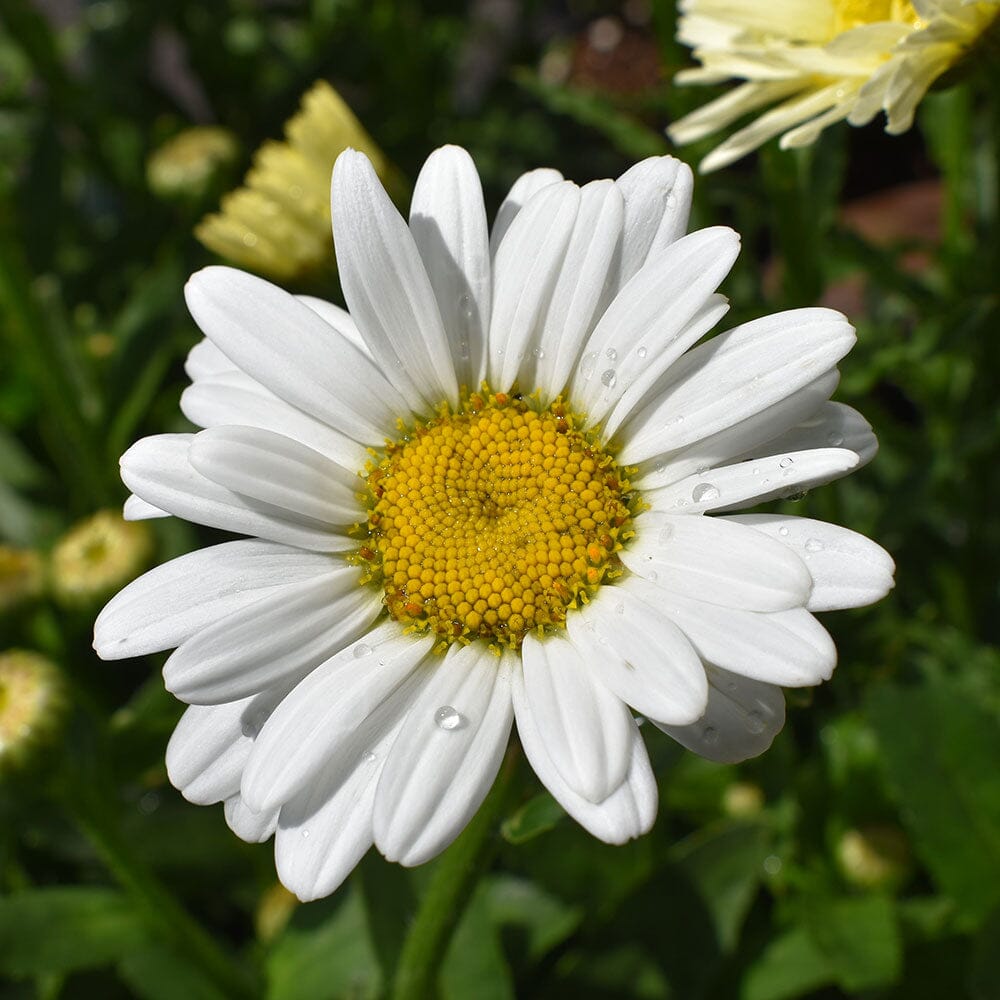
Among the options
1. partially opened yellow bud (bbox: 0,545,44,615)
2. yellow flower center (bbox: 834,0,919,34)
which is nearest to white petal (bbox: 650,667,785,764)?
yellow flower center (bbox: 834,0,919,34)

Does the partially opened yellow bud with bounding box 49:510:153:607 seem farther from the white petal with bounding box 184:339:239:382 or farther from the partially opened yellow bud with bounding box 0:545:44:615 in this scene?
the white petal with bounding box 184:339:239:382

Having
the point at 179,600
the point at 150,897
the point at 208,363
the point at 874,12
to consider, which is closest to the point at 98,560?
the point at 150,897

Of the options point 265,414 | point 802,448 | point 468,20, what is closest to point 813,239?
point 802,448

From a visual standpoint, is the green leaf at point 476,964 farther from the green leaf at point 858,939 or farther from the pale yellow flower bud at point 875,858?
the pale yellow flower bud at point 875,858

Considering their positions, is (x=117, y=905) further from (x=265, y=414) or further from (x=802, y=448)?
(x=802, y=448)

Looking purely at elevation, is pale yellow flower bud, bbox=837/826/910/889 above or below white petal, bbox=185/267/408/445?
below
